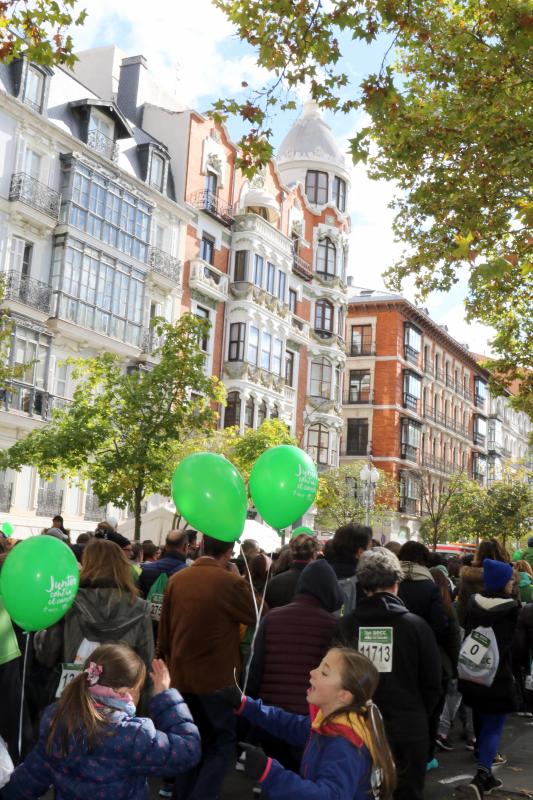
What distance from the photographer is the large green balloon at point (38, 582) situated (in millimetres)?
5113

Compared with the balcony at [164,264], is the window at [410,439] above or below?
below

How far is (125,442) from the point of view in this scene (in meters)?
23.3

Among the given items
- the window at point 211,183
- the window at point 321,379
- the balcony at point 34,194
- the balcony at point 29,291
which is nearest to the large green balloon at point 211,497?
the balcony at point 29,291

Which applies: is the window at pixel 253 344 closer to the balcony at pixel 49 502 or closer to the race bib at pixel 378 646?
the balcony at pixel 49 502

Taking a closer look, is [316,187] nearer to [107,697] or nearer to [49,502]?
[49,502]

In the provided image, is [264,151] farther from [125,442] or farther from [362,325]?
Result: [362,325]

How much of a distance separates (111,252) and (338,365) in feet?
59.5

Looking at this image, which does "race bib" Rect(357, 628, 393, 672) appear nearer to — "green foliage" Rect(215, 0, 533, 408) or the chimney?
"green foliage" Rect(215, 0, 533, 408)

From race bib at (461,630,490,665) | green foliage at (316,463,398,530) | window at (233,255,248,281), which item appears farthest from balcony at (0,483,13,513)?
race bib at (461,630,490,665)

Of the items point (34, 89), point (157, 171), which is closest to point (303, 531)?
point (34, 89)

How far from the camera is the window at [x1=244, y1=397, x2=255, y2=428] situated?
126 ft

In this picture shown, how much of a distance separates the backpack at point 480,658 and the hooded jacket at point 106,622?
2991 millimetres

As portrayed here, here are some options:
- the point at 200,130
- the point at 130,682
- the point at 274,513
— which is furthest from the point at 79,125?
the point at 130,682

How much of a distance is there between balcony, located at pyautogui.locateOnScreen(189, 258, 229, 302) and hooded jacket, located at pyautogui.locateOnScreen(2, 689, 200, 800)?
3348 centimetres
